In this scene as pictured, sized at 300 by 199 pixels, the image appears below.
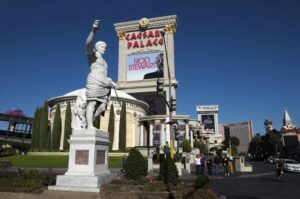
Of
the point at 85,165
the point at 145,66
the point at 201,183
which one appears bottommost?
the point at 201,183

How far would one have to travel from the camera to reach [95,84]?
10195mm

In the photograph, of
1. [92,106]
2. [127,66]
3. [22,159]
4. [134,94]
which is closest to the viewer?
[92,106]

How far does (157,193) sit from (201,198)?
1.36m

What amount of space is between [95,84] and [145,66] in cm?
6668

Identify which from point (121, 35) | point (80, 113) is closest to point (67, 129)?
point (80, 113)

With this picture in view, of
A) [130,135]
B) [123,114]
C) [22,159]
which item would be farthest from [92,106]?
[130,135]

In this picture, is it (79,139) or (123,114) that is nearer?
(79,139)

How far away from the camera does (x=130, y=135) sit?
50.1 meters

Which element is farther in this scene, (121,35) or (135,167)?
(121,35)

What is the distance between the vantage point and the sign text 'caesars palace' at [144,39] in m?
77.5

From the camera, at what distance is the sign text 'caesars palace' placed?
3050 inches

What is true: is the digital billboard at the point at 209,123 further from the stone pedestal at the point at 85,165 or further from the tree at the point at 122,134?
the stone pedestal at the point at 85,165

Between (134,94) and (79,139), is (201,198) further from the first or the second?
(134,94)

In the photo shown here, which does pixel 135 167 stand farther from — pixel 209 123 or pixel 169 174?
pixel 209 123
